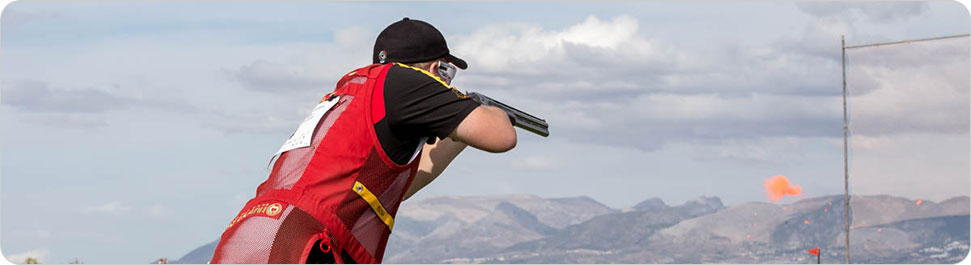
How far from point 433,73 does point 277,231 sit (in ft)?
3.91

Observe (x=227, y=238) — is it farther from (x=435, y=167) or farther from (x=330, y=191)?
(x=435, y=167)

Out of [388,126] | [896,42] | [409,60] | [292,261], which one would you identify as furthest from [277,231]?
[896,42]

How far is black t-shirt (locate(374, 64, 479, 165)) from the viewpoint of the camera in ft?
17.9

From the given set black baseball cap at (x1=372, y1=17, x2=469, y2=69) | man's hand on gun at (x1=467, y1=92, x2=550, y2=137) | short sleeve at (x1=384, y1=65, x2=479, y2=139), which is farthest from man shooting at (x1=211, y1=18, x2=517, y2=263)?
man's hand on gun at (x1=467, y1=92, x2=550, y2=137)

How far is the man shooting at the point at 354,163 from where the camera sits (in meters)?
5.45

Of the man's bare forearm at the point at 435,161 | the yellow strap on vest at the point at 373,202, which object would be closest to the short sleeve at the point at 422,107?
the yellow strap on vest at the point at 373,202

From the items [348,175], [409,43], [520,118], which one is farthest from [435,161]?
[348,175]

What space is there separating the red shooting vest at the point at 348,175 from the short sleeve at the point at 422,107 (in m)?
0.07

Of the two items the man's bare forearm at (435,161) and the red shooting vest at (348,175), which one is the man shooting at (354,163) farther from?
the man's bare forearm at (435,161)

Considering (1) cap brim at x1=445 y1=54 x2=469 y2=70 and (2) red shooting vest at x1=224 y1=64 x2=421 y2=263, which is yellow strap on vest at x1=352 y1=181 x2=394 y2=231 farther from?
(1) cap brim at x1=445 y1=54 x2=469 y2=70

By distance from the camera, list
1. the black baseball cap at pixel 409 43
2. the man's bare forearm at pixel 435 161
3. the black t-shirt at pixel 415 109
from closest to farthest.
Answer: the black t-shirt at pixel 415 109, the black baseball cap at pixel 409 43, the man's bare forearm at pixel 435 161

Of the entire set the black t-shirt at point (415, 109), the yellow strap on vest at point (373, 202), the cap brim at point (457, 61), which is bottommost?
the yellow strap on vest at point (373, 202)

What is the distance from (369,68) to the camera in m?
5.76

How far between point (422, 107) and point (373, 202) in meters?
0.56
